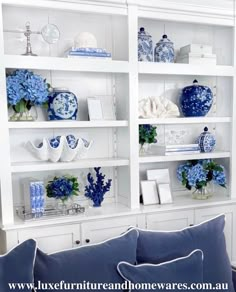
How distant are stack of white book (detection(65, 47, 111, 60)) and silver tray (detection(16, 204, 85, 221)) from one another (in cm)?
98

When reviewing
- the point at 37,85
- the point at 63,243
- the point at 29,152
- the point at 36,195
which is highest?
the point at 37,85

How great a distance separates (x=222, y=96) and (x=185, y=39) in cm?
54

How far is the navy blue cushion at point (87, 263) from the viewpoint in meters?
1.58

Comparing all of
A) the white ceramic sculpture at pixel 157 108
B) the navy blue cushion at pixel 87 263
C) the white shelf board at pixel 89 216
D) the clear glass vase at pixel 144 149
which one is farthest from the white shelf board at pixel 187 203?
the navy blue cushion at pixel 87 263

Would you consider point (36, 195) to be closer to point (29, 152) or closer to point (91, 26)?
point (29, 152)

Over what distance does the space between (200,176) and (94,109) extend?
37.4 inches

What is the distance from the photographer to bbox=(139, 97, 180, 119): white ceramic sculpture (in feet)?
8.48

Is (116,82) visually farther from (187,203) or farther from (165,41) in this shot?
(187,203)

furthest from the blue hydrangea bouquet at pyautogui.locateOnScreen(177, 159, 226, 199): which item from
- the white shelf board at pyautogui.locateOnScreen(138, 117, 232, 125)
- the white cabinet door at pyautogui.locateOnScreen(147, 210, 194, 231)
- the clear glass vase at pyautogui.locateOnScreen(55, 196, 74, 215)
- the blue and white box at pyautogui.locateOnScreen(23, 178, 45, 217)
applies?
the blue and white box at pyautogui.locateOnScreen(23, 178, 45, 217)

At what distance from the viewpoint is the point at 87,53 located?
2.34 meters

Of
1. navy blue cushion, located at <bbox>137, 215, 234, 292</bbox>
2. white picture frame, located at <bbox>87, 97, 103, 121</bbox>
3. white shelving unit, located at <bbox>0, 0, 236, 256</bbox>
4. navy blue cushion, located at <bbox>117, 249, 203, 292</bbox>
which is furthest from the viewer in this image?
white picture frame, located at <bbox>87, 97, 103, 121</bbox>

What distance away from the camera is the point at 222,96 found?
2895mm

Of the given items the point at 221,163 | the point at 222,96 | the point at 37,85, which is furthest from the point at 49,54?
the point at 221,163

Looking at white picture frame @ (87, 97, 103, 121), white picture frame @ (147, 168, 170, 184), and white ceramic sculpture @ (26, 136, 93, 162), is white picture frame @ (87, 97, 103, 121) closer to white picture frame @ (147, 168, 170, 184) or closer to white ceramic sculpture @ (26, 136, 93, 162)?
white ceramic sculpture @ (26, 136, 93, 162)
